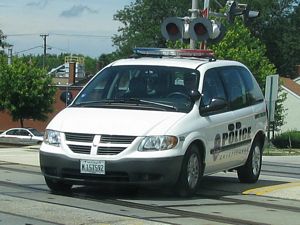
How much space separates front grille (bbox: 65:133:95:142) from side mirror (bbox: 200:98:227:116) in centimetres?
169

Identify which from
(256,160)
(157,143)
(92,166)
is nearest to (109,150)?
(92,166)

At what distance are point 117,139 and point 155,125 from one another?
0.52 m

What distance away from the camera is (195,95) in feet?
32.1

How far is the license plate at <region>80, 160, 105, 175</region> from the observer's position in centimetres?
906

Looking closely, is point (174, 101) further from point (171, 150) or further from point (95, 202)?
point (95, 202)

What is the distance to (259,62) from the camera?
46.0 metres

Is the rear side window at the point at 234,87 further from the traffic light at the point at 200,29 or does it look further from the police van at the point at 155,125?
the traffic light at the point at 200,29

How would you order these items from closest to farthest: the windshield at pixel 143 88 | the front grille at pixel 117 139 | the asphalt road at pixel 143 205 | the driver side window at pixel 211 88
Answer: the asphalt road at pixel 143 205, the front grille at pixel 117 139, the windshield at pixel 143 88, the driver side window at pixel 211 88

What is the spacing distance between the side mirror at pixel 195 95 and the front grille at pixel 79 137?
155 centimetres

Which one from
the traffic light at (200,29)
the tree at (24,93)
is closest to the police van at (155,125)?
the traffic light at (200,29)

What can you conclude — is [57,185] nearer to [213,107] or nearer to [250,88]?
[213,107]

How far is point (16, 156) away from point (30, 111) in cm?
3719

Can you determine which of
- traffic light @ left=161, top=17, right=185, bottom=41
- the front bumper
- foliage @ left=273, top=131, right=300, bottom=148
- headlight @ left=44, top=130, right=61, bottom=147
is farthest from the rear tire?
foliage @ left=273, top=131, right=300, bottom=148

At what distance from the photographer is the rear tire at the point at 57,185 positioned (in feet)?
31.8
